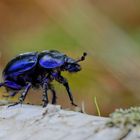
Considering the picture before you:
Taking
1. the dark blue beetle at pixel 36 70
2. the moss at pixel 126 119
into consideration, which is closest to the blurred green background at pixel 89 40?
the dark blue beetle at pixel 36 70

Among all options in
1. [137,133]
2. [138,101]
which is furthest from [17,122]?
[138,101]

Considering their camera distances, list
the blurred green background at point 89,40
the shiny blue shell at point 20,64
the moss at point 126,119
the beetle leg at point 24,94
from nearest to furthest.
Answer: the moss at point 126,119, the beetle leg at point 24,94, the shiny blue shell at point 20,64, the blurred green background at point 89,40

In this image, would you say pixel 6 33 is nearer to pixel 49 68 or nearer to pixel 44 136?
pixel 49 68

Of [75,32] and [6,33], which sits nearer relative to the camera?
[75,32]

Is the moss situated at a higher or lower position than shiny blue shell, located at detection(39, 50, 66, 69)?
lower

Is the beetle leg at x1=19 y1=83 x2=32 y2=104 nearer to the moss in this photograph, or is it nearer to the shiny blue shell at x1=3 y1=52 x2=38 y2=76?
the shiny blue shell at x1=3 y1=52 x2=38 y2=76

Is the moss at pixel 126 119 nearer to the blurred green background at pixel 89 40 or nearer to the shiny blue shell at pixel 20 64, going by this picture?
the shiny blue shell at pixel 20 64

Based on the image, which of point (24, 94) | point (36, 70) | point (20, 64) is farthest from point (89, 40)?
point (24, 94)

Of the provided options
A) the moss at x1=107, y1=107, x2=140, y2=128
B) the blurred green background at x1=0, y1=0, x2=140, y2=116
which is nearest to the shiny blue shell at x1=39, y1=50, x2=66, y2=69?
the moss at x1=107, y1=107, x2=140, y2=128
